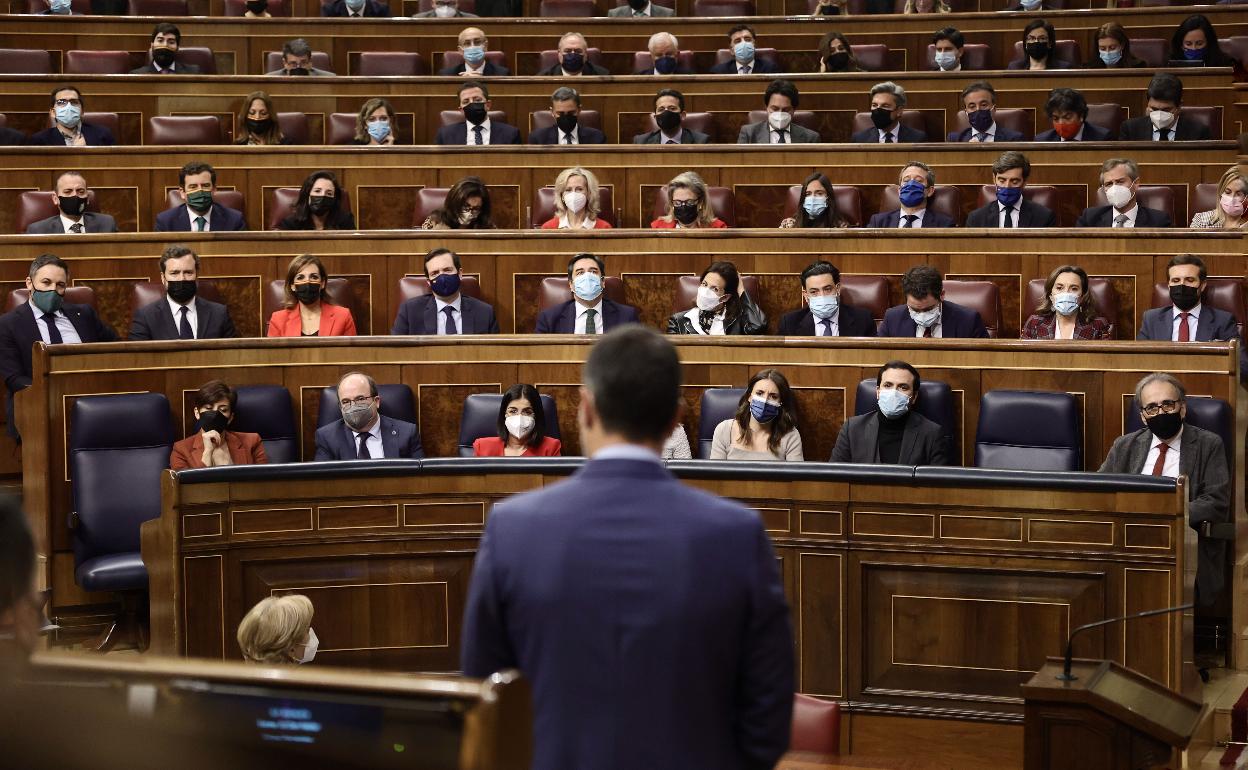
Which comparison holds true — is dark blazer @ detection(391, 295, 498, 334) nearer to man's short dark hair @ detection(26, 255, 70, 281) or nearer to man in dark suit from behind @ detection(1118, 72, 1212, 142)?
man's short dark hair @ detection(26, 255, 70, 281)

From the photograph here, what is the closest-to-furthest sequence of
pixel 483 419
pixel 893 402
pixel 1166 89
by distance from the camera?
1. pixel 893 402
2. pixel 483 419
3. pixel 1166 89

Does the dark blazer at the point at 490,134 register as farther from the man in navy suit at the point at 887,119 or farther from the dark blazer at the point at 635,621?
the dark blazer at the point at 635,621

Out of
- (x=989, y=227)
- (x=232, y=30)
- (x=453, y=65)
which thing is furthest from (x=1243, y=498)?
(x=232, y=30)

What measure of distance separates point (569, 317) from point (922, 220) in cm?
111

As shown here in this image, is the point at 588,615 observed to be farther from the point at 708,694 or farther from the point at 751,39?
the point at 751,39

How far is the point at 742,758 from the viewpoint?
127cm

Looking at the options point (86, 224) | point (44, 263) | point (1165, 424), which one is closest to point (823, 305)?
A: point (1165, 424)

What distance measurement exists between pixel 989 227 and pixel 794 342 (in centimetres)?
101

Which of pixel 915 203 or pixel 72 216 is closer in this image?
pixel 915 203

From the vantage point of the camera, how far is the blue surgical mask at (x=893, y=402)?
3.39 metres

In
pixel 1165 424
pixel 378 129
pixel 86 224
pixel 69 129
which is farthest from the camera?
pixel 69 129

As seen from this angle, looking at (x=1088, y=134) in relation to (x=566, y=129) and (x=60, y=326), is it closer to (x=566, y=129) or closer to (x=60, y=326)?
(x=566, y=129)

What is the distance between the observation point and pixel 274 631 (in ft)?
7.50

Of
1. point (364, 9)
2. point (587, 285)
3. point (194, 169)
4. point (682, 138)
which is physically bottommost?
point (587, 285)
